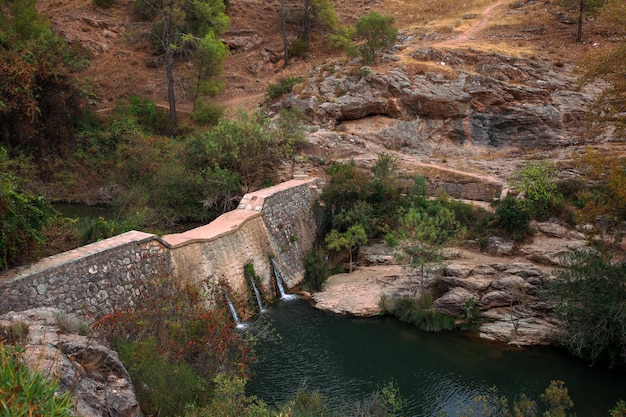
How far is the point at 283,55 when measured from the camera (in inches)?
1483

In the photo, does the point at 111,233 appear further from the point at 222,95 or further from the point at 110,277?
the point at 222,95

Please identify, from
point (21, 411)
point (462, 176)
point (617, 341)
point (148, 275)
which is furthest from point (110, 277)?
point (462, 176)

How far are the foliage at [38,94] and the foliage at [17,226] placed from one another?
12.9 meters

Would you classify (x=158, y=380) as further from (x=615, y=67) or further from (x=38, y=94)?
(x=38, y=94)

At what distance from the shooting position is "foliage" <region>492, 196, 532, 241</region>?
18.8 metres

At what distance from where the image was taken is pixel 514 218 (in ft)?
62.1

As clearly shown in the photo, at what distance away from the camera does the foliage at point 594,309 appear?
12.8 metres

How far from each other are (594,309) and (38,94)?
945 inches

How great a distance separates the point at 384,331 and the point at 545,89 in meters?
18.5

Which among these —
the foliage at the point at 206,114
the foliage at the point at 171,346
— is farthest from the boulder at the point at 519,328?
the foliage at the point at 206,114

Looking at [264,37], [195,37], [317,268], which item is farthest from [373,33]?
[317,268]

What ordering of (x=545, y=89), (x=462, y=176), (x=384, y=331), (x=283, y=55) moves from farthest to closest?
1. (x=283, y=55)
2. (x=545, y=89)
3. (x=462, y=176)
4. (x=384, y=331)

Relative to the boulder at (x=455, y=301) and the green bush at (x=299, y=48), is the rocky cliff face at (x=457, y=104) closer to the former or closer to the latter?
the green bush at (x=299, y=48)

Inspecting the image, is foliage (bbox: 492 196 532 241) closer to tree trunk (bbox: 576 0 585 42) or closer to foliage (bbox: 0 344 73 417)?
foliage (bbox: 0 344 73 417)
